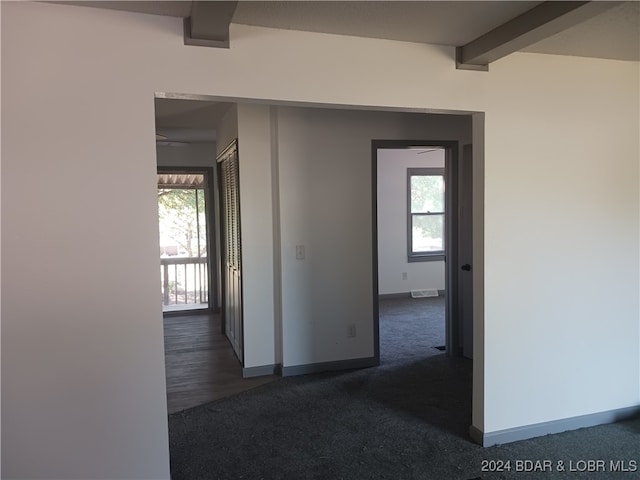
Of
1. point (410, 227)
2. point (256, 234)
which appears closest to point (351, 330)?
point (256, 234)

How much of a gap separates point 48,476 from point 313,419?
5.49ft

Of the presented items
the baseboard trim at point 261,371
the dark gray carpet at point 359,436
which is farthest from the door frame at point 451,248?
the baseboard trim at point 261,371

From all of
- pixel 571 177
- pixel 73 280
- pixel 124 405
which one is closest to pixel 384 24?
pixel 571 177

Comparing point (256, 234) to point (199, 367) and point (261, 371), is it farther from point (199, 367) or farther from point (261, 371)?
point (199, 367)

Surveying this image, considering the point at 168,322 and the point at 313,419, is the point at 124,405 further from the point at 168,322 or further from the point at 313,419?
the point at 168,322

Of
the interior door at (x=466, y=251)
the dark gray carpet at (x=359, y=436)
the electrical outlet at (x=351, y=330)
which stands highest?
the interior door at (x=466, y=251)

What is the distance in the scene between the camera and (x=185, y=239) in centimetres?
714

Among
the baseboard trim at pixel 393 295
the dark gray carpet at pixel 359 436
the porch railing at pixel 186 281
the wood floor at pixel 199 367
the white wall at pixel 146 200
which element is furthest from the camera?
the baseboard trim at pixel 393 295

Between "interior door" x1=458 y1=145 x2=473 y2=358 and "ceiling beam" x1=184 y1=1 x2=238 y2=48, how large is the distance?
286cm

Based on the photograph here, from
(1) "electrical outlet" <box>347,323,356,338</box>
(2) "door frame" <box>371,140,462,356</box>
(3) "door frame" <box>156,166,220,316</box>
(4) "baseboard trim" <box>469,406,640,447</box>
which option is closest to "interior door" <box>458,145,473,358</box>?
(2) "door frame" <box>371,140,462,356</box>

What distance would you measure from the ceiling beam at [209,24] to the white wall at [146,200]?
5 centimetres

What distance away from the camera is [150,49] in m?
2.28

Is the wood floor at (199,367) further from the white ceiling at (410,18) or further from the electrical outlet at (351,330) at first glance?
the white ceiling at (410,18)

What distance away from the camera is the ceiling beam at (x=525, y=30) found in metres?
2.15
